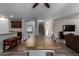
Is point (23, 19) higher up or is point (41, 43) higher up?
point (23, 19)

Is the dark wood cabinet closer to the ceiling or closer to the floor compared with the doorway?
closer to the ceiling

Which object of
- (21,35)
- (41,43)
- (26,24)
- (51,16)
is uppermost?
(51,16)

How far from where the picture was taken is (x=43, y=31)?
1.96 meters

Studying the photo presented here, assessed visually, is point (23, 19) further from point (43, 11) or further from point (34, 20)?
point (43, 11)

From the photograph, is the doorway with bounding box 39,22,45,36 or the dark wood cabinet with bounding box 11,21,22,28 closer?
the doorway with bounding box 39,22,45,36

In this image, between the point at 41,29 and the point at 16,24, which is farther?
the point at 16,24

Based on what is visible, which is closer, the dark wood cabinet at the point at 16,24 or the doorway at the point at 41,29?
the doorway at the point at 41,29

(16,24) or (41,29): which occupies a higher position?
(16,24)

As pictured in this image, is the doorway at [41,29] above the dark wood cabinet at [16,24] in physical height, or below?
below

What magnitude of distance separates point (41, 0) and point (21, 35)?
5.62 feet

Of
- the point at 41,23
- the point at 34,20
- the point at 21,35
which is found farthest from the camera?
the point at 21,35

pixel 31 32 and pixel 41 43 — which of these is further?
pixel 41 43

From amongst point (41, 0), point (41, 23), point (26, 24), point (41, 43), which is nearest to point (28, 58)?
point (41, 0)

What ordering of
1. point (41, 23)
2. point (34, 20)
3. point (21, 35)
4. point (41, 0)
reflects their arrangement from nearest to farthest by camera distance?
1. point (41, 0)
2. point (41, 23)
3. point (34, 20)
4. point (21, 35)
